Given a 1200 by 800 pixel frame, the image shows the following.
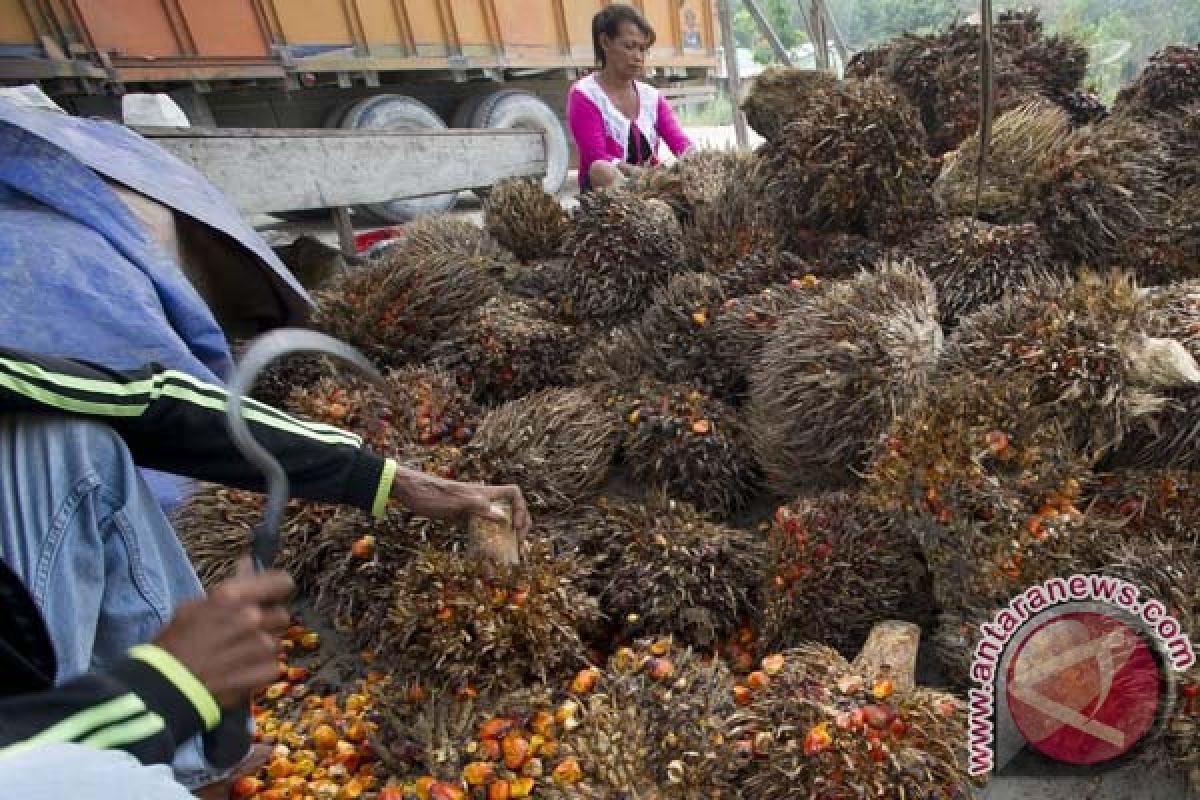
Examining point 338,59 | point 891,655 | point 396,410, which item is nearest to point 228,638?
point 891,655

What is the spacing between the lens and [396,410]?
2.22 m

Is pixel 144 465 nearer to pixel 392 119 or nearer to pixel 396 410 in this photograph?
pixel 396 410

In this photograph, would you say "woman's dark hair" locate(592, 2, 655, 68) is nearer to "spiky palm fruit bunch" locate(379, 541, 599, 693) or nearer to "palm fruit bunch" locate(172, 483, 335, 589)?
"palm fruit bunch" locate(172, 483, 335, 589)

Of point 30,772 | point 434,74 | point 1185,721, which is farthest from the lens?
point 434,74

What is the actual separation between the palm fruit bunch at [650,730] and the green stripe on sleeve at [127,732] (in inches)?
24.5

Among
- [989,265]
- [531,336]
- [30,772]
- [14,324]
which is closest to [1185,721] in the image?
[989,265]

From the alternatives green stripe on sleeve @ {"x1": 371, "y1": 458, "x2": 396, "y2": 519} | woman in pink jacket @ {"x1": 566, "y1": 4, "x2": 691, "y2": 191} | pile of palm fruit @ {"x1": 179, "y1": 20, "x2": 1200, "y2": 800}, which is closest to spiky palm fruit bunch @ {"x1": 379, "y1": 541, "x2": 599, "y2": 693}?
pile of palm fruit @ {"x1": 179, "y1": 20, "x2": 1200, "y2": 800}

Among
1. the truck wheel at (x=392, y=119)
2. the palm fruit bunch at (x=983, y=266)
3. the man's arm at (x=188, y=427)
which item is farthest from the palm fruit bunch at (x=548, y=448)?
the truck wheel at (x=392, y=119)

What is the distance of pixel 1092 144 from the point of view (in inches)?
85.8

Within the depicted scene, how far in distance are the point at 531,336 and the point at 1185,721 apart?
6.28 feet

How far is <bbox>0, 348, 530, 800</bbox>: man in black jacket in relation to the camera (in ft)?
2.83

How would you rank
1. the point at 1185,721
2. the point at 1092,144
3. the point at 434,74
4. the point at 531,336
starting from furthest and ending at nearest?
the point at 434,74, the point at 531,336, the point at 1092,144, the point at 1185,721

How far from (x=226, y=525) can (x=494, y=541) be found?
951mm

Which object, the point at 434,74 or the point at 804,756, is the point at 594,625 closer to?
the point at 804,756
